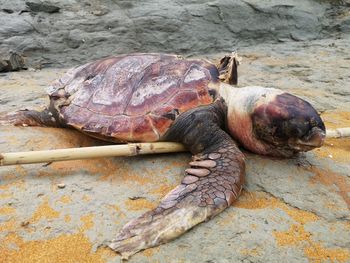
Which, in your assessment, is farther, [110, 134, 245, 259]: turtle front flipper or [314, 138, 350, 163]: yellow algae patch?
[314, 138, 350, 163]: yellow algae patch

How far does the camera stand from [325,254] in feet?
4.32

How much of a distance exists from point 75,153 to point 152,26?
388 cm

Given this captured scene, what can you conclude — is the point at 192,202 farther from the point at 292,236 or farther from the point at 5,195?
the point at 5,195

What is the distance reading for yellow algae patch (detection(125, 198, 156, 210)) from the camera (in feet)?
5.11

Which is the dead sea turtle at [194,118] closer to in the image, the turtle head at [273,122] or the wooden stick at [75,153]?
the turtle head at [273,122]

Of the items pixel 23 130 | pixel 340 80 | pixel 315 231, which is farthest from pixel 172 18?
pixel 315 231

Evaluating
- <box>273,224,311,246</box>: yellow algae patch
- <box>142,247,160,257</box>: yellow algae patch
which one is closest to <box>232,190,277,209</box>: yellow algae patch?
<box>273,224,311,246</box>: yellow algae patch

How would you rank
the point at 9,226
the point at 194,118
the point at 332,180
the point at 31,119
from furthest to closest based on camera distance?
the point at 31,119 → the point at 194,118 → the point at 332,180 → the point at 9,226

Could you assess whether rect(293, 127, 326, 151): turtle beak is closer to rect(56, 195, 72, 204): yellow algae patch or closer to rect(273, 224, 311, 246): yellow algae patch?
rect(273, 224, 311, 246): yellow algae patch

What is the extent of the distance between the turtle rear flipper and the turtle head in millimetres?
1193

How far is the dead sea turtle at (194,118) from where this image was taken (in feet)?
5.16

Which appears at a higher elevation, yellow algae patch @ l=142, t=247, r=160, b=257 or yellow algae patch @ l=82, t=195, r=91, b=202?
yellow algae patch @ l=142, t=247, r=160, b=257

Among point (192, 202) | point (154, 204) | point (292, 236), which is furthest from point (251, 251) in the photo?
point (154, 204)

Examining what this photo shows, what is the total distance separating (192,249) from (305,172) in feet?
2.68
